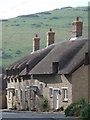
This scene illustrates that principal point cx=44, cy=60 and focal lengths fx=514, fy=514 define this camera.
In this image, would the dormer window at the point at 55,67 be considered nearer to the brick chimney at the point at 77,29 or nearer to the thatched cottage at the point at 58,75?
the thatched cottage at the point at 58,75

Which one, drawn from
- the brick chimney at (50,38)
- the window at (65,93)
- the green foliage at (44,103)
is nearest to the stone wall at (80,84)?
the window at (65,93)

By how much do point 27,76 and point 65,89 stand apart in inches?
414

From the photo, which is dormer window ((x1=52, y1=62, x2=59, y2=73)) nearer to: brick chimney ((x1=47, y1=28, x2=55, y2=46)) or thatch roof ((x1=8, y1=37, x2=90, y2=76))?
thatch roof ((x1=8, y1=37, x2=90, y2=76))

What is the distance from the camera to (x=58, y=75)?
45.9 metres

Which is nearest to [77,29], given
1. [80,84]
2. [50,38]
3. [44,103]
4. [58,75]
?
[50,38]

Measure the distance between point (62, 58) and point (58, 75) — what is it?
1634 millimetres

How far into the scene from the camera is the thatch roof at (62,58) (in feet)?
144

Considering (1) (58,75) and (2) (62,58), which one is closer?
(1) (58,75)

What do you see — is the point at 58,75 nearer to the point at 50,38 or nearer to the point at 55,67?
the point at 55,67

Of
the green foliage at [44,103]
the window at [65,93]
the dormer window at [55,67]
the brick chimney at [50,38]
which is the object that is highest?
the brick chimney at [50,38]

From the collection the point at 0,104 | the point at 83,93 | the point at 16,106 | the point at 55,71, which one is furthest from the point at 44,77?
the point at 0,104

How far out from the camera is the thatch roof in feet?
144

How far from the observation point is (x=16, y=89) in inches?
2414

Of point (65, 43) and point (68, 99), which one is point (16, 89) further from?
point (68, 99)
